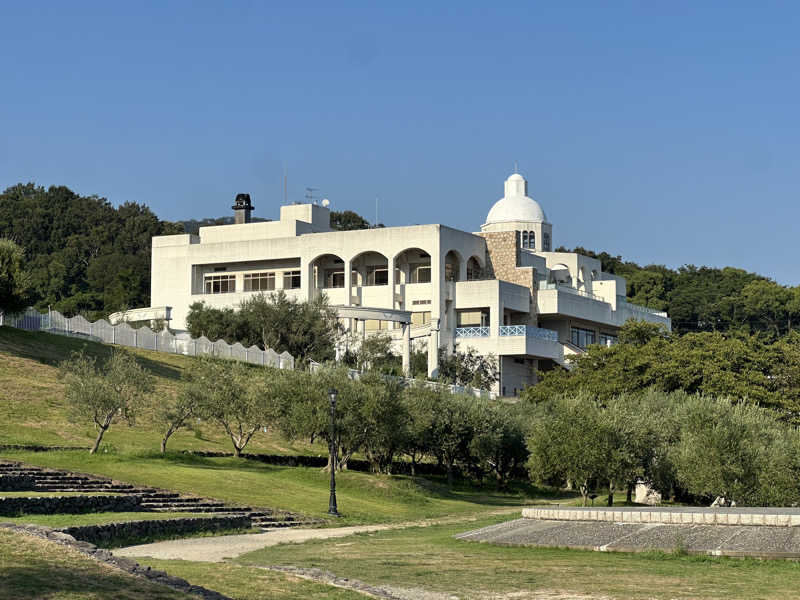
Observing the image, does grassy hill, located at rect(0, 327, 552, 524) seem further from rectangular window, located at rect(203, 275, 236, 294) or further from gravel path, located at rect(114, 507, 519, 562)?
rectangular window, located at rect(203, 275, 236, 294)

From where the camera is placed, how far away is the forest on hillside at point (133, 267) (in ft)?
431

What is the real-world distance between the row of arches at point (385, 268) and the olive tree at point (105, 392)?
51835 mm

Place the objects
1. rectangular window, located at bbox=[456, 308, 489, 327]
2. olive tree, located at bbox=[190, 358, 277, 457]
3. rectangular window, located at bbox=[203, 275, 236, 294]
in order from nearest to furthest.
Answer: olive tree, located at bbox=[190, 358, 277, 457] < rectangular window, located at bbox=[456, 308, 489, 327] < rectangular window, located at bbox=[203, 275, 236, 294]

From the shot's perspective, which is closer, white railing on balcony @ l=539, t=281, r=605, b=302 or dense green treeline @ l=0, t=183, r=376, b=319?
white railing on balcony @ l=539, t=281, r=605, b=302

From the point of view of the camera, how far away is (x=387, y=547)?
94.4 feet

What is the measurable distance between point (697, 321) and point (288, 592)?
422 ft

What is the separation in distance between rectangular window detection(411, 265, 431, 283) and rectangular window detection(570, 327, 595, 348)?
49.4 ft

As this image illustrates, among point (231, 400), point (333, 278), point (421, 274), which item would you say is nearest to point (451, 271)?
point (421, 274)

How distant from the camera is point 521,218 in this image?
12094cm

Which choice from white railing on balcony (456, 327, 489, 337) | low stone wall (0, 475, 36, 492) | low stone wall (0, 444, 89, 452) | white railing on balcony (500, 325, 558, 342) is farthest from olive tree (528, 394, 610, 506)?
white railing on balcony (456, 327, 489, 337)

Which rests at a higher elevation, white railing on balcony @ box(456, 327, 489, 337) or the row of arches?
the row of arches

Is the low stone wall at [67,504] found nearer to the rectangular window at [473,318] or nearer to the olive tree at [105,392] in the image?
the olive tree at [105,392]

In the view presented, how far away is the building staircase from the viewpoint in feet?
116

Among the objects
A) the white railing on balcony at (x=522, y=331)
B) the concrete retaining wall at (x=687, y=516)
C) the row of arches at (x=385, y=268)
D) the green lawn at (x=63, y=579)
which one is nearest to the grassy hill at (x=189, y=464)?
the concrete retaining wall at (x=687, y=516)
